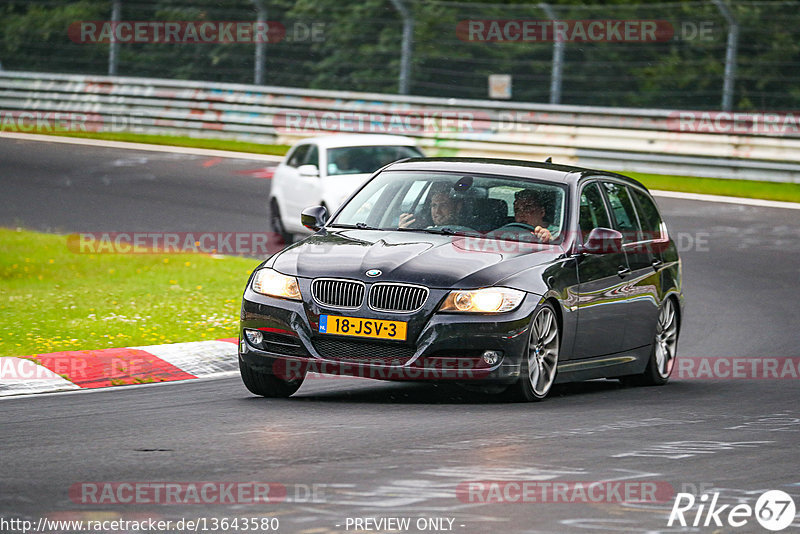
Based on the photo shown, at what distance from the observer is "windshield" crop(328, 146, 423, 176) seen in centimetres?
1945

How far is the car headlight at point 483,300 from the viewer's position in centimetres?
874

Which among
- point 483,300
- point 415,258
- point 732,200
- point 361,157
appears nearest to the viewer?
point 483,300

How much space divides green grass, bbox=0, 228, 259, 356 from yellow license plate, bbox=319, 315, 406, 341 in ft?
9.21

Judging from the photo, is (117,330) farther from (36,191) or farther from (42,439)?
(36,191)

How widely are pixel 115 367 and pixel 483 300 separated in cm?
294

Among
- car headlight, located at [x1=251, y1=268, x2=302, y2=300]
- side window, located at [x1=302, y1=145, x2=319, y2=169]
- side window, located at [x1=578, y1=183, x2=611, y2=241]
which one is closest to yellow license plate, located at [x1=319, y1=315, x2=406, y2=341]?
car headlight, located at [x1=251, y1=268, x2=302, y2=300]

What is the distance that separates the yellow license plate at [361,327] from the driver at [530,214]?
57.1 inches

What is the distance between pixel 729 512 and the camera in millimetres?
6133

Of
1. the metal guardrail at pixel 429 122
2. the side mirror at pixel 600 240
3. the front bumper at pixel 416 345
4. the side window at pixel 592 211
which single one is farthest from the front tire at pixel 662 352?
the metal guardrail at pixel 429 122

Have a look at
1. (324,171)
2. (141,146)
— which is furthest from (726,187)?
(141,146)

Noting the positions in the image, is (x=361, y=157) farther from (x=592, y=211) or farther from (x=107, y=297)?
(x=592, y=211)

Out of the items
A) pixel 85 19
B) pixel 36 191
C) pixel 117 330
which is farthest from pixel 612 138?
pixel 117 330

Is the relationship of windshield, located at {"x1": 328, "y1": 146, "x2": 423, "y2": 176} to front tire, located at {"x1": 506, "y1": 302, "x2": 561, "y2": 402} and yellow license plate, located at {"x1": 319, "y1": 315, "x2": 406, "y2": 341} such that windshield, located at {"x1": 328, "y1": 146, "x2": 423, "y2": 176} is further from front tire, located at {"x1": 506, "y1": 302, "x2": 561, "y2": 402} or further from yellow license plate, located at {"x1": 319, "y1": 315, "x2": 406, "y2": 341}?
yellow license plate, located at {"x1": 319, "y1": 315, "x2": 406, "y2": 341}

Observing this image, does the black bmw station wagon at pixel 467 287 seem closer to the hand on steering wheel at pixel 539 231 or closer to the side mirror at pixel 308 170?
the hand on steering wheel at pixel 539 231
